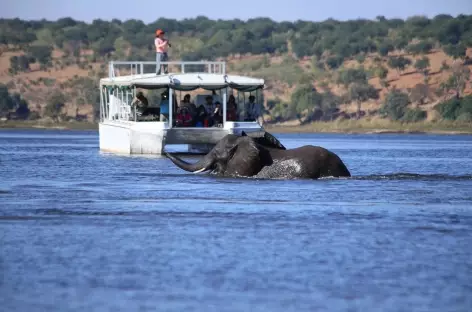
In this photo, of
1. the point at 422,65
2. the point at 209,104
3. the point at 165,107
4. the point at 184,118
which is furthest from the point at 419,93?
the point at 184,118

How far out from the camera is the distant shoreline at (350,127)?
72.2 meters

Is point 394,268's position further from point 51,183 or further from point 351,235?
point 51,183

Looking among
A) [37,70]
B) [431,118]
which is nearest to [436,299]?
[431,118]

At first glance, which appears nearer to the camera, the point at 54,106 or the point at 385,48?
the point at 54,106

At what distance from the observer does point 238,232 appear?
48.8 ft

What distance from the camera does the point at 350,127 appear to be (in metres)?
76.2

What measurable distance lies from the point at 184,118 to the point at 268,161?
12365 mm

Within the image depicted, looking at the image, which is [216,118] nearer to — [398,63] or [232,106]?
[232,106]

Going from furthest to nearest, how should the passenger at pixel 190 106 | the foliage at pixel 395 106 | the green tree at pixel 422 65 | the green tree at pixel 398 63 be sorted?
the green tree at pixel 398 63, the green tree at pixel 422 65, the foliage at pixel 395 106, the passenger at pixel 190 106

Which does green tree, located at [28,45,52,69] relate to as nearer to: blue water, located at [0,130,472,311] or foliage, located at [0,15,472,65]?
foliage, located at [0,15,472,65]

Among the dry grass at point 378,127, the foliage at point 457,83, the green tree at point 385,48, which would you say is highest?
the green tree at point 385,48

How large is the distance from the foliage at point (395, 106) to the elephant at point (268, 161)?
185ft

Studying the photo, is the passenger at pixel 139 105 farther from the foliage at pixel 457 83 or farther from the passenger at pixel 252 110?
the foliage at pixel 457 83

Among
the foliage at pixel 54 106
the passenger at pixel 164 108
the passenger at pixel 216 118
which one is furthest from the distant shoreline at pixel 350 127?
the passenger at pixel 164 108
